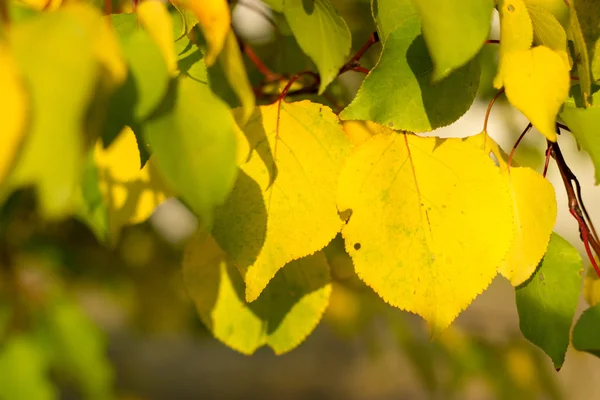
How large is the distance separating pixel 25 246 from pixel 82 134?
107 cm

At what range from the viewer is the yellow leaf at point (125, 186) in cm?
43

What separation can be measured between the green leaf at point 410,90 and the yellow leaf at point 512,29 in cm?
3

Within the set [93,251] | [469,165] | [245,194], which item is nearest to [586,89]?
[469,165]

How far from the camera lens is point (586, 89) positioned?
→ 339mm

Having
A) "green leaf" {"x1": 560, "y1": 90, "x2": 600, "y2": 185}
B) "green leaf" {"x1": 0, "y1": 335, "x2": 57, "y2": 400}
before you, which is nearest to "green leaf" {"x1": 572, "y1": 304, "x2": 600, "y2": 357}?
"green leaf" {"x1": 560, "y1": 90, "x2": 600, "y2": 185}

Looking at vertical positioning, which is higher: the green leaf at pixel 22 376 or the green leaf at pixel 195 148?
the green leaf at pixel 195 148

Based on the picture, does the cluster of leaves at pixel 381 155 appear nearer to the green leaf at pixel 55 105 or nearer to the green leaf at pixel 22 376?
the green leaf at pixel 55 105

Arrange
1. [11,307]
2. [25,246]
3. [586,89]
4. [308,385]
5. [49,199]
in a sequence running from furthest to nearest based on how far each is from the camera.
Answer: [308,385]
[25,246]
[11,307]
[586,89]
[49,199]

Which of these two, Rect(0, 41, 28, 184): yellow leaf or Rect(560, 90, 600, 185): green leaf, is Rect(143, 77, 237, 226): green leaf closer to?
Rect(0, 41, 28, 184): yellow leaf

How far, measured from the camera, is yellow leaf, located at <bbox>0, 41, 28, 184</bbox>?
0.20 metres

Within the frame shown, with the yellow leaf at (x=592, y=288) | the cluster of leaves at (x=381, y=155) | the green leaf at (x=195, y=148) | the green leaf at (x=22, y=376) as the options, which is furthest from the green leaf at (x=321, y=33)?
the green leaf at (x=22, y=376)

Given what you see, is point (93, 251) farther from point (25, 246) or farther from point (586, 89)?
point (586, 89)

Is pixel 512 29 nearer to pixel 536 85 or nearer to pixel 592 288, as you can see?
pixel 536 85

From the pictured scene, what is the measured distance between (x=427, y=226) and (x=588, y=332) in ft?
0.39
